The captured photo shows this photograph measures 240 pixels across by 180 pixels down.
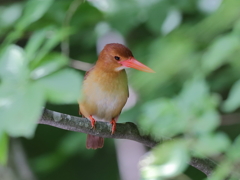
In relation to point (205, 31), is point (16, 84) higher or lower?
lower

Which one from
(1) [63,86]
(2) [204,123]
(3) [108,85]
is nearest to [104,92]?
(3) [108,85]

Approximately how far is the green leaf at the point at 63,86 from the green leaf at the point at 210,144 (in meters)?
0.93

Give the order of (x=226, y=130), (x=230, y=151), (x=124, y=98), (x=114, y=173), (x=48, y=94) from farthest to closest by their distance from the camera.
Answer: (x=114, y=173) → (x=226, y=130) → (x=124, y=98) → (x=230, y=151) → (x=48, y=94)

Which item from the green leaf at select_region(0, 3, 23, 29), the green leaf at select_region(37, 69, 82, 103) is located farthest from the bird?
the green leaf at select_region(37, 69, 82, 103)

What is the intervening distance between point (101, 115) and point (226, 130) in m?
1.57

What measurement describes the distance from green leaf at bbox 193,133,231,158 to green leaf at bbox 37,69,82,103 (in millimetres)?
928

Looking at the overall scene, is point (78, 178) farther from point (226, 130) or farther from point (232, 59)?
point (232, 59)

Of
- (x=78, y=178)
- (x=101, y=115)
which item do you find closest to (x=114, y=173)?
(x=78, y=178)

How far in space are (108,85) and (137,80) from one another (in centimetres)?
25

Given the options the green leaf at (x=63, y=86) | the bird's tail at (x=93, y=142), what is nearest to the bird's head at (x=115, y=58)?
the bird's tail at (x=93, y=142)

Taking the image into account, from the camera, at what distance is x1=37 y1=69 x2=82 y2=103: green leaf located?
3.27ft

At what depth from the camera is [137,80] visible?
288 cm

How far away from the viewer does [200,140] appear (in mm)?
1854

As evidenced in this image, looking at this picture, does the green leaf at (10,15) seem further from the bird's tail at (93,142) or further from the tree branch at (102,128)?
the tree branch at (102,128)
